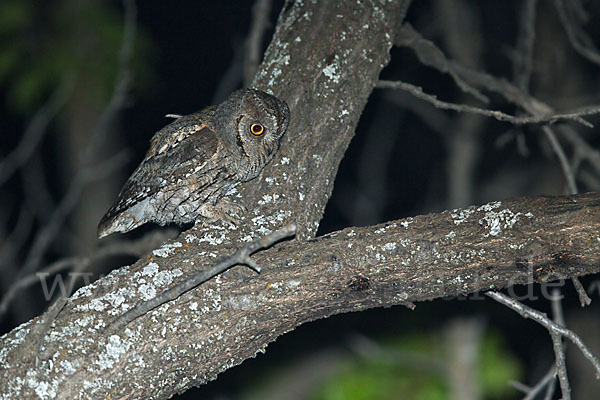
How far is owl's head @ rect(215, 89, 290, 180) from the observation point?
8.96 ft

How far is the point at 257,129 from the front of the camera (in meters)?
2.88

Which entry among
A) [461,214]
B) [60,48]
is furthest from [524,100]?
[60,48]

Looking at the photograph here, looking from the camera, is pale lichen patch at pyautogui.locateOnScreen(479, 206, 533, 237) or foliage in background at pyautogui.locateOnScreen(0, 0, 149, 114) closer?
pale lichen patch at pyautogui.locateOnScreen(479, 206, 533, 237)

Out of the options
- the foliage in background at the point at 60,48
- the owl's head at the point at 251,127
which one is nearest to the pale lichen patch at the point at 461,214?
the owl's head at the point at 251,127

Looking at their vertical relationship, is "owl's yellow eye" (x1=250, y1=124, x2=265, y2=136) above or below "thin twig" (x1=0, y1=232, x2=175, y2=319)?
above

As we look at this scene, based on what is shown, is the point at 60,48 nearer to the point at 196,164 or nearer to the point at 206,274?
the point at 196,164

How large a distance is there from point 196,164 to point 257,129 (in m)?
0.39

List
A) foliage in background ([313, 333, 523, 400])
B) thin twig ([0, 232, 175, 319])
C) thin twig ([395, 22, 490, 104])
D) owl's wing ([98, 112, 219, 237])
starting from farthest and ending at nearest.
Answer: foliage in background ([313, 333, 523, 400])
thin twig ([395, 22, 490, 104])
owl's wing ([98, 112, 219, 237])
thin twig ([0, 232, 175, 319])

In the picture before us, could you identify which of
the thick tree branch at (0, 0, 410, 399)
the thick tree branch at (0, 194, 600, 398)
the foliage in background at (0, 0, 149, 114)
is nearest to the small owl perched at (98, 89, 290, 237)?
the thick tree branch at (0, 0, 410, 399)

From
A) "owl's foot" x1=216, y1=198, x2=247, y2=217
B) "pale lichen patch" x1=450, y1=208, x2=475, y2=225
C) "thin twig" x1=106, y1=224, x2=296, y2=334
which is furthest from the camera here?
"owl's foot" x1=216, y1=198, x2=247, y2=217

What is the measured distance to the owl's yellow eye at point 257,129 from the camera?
2.84 meters

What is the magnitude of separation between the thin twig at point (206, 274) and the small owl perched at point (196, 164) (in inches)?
40.1

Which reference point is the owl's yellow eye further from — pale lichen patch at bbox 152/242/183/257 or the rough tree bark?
pale lichen patch at bbox 152/242/183/257

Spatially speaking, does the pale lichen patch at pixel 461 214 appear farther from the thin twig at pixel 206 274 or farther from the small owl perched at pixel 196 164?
the small owl perched at pixel 196 164
